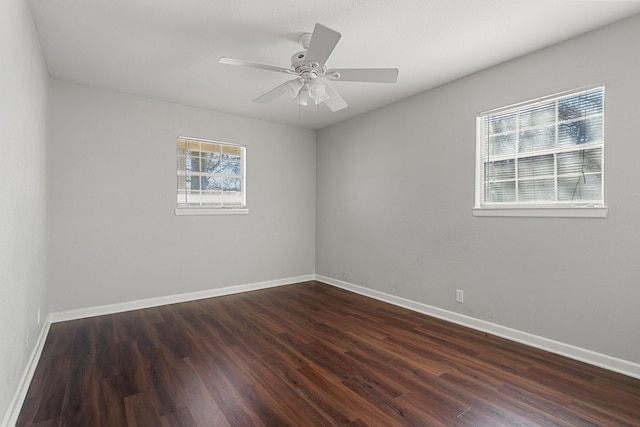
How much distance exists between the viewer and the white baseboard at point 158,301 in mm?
3455

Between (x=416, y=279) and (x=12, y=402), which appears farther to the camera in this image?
(x=416, y=279)

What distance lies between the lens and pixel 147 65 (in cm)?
303

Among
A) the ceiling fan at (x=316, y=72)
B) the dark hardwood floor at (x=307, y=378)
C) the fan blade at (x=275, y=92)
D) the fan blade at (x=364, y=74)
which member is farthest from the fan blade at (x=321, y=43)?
the dark hardwood floor at (x=307, y=378)

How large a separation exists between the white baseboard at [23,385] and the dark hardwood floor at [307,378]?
46 millimetres

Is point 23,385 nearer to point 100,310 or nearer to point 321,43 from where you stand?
point 100,310

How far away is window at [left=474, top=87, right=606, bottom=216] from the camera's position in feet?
8.21

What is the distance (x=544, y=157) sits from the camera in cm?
279

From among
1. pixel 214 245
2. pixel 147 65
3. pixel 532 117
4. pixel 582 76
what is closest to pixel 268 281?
pixel 214 245

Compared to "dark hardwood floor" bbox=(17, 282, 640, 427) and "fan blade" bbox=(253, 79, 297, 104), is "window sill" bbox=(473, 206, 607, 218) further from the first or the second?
"fan blade" bbox=(253, 79, 297, 104)

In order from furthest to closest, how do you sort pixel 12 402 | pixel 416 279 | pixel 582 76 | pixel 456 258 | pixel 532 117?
pixel 416 279
pixel 456 258
pixel 532 117
pixel 582 76
pixel 12 402

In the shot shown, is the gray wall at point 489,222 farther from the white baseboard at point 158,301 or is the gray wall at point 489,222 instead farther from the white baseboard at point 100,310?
the white baseboard at point 100,310

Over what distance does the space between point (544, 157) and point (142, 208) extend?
14.4 feet

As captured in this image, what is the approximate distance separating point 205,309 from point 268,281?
4.12 ft

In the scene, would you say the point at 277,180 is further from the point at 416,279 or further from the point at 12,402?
the point at 12,402
